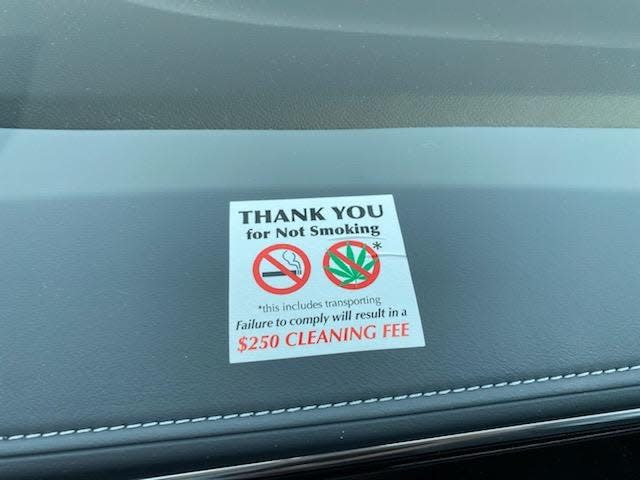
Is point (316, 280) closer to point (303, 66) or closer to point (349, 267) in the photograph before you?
point (349, 267)

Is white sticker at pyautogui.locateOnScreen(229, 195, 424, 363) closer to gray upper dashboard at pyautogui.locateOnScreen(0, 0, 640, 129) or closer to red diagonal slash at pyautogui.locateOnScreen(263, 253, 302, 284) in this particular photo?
red diagonal slash at pyautogui.locateOnScreen(263, 253, 302, 284)

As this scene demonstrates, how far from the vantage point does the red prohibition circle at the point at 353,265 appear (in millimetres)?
529

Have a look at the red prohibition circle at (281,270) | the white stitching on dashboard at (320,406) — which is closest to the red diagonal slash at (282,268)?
the red prohibition circle at (281,270)

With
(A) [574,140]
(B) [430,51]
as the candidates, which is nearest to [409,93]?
(B) [430,51]

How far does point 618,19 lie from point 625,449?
0.54m

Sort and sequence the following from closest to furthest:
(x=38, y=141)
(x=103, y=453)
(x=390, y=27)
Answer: (x=103, y=453)
(x=38, y=141)
(x=390, y=27)

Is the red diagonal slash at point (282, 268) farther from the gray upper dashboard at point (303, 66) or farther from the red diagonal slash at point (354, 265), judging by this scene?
the gray upper dashboard at point (303, 66)

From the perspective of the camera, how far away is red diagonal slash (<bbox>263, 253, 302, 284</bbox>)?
525 mm

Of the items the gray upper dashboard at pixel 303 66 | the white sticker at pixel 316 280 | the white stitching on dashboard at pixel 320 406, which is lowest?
the white stitching on dashboard at pixel 320 406

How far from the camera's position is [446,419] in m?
0.50

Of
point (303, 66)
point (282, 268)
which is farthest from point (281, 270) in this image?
point (303, 66)

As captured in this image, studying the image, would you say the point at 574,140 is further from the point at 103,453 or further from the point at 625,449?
the point at 103,453

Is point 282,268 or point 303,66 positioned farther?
point 303,66

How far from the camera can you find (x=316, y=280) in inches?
20.7
